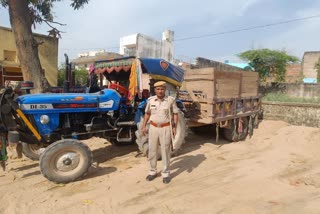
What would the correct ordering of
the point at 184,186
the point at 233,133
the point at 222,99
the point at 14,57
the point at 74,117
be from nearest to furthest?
the point at 184,186 < the point at 74,117 < the point at 222,99 < the point at 233,133 < the point at 14,57

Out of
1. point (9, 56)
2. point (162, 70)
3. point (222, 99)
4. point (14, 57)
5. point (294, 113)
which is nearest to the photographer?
point (162, 70)

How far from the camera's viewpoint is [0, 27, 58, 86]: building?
13766mm

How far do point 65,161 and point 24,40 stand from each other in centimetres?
501

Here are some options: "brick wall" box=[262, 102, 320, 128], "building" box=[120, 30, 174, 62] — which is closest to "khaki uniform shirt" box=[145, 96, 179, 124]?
"brick wall" box=[262, 102, 320, 128]

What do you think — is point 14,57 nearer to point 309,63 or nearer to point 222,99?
point 222,99

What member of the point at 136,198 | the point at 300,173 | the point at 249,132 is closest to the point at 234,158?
the point at 300,173

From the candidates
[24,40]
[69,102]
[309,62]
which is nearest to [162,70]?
[69,102]

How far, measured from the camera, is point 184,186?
4.51 m

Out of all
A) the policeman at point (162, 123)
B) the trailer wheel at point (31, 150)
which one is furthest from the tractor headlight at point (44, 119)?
the policeman at point (162, 123)

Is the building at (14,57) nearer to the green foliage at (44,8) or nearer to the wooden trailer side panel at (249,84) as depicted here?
the green foliage at (44,8)

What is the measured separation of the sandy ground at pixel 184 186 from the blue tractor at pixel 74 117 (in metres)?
0.38

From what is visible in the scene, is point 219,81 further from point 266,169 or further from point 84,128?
point 84,128

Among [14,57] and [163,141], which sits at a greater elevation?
[14,57]

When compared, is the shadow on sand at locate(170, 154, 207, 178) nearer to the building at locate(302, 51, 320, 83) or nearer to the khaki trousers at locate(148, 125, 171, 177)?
the khaki trousers at locate(148, 125, 171, 177)
